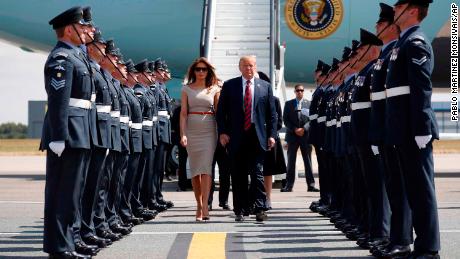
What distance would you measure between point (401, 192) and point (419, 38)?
4.01ft

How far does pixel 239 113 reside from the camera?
11883mm

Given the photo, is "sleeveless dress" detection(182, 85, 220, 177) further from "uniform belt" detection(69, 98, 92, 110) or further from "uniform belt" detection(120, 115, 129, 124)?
"uniform belt" detection(69, 98, 92, 110)

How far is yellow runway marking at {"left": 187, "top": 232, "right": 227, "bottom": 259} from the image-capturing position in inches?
332

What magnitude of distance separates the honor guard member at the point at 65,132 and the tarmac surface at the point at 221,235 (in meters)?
0.66

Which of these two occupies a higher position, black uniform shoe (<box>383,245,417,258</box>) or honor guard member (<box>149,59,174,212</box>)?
honor guard member (<box>149,59,174,212</box>)

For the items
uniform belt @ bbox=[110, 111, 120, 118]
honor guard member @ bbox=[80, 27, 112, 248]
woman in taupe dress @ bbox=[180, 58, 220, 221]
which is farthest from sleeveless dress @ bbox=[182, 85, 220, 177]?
honor guard member @ bbox=[80, 27, 112, 248]

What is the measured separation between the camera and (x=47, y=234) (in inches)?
→ 309

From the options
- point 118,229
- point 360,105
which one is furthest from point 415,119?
point 118,229

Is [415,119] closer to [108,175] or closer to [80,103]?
[80,103]

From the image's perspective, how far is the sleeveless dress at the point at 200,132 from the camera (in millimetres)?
11945

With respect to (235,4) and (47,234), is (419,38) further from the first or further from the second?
(235,4)

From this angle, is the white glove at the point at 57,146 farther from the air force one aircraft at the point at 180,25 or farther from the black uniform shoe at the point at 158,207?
the air force one aircraft at the point at 180,25

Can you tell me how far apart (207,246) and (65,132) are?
1.93 m

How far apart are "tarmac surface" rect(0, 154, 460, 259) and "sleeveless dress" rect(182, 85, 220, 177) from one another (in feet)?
2.11
